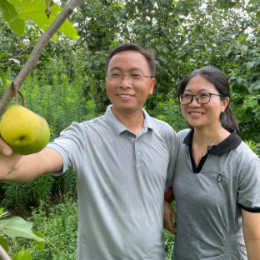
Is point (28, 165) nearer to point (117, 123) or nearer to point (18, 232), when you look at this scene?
point (18, 232)

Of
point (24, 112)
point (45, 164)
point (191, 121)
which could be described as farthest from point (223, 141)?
point (24, 112)

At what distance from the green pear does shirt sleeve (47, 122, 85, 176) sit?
2.33 ft

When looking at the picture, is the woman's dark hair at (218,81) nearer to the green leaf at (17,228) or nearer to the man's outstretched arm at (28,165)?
the man's outstretched arm at (28,165)

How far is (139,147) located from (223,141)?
0.53 meters

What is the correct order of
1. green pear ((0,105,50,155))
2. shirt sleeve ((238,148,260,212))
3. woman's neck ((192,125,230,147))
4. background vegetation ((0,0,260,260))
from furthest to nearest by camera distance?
background vegetation ((0,0,260,260))
woman's neck ((192,125,230,147))
shirt sleeve ((238,148,260,212))
green pear ((0,105,50,155))

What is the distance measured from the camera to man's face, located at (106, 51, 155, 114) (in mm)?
1813

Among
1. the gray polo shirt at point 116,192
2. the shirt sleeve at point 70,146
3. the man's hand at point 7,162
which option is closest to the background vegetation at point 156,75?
the gray polo shirt at point 116,192

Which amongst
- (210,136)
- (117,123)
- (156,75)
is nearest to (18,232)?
(117,123)

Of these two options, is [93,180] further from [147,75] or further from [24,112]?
[24,112]

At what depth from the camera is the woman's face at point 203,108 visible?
185cm

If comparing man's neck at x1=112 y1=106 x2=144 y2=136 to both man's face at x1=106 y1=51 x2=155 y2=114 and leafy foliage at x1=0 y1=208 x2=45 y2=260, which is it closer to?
man's face at x1=106 y1=51 x2=155 y2=114

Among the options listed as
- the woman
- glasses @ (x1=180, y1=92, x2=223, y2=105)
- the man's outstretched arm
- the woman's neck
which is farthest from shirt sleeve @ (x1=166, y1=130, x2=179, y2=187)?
the man's outstretched arm

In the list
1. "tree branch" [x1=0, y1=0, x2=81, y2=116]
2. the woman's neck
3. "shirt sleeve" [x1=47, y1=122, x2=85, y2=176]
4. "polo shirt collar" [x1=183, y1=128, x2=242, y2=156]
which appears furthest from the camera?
the woman's neck

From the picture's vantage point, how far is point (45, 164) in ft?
4.44
